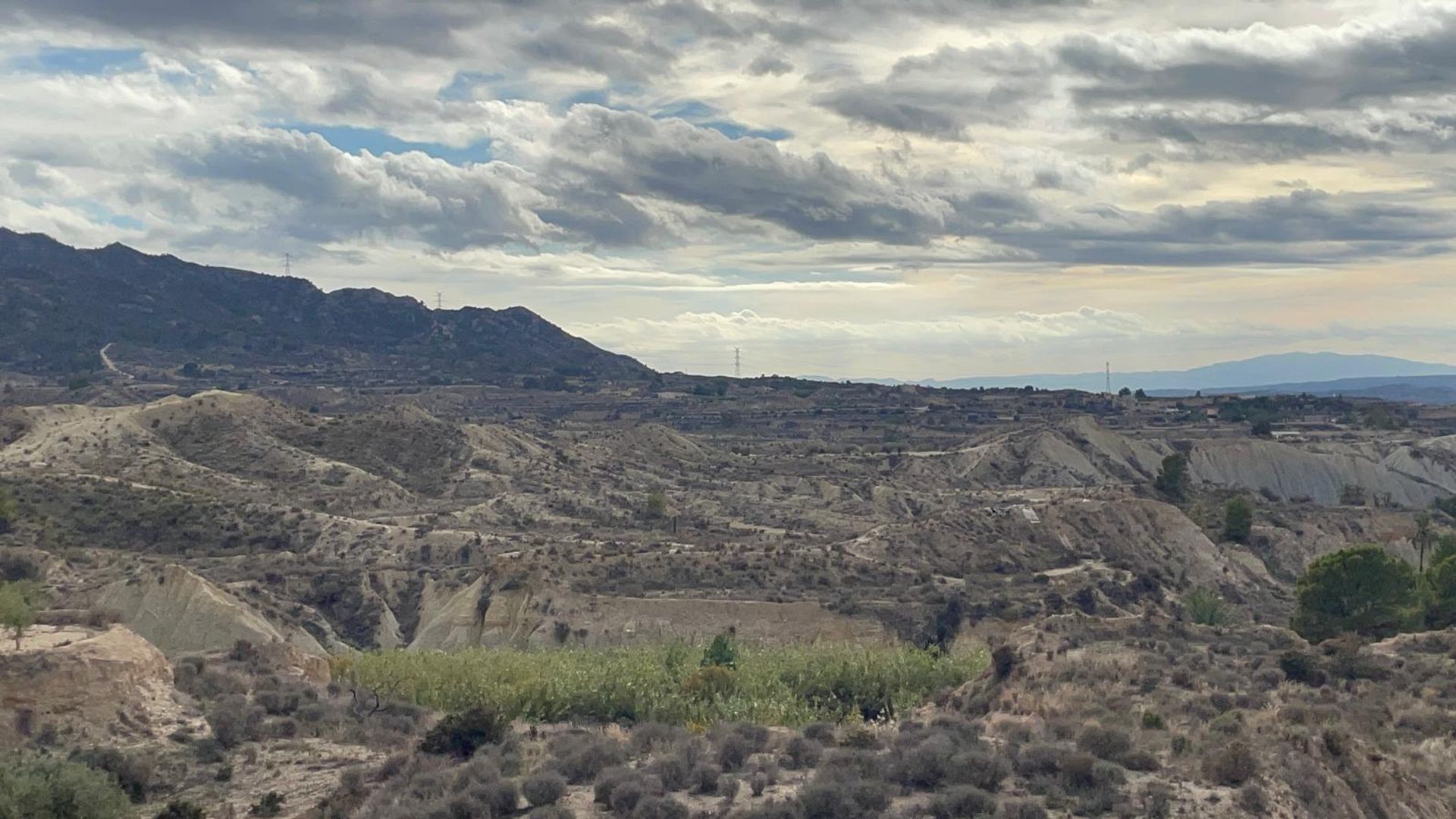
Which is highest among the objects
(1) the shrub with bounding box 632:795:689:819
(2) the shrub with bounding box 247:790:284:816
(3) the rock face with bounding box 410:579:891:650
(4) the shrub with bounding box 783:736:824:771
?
(1) the shrub with bounding box 632:795:689:819

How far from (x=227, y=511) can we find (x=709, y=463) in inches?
2291

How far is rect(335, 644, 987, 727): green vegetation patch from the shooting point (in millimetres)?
42219

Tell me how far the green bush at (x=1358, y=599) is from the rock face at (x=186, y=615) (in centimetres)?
4280

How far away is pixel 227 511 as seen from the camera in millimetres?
88062

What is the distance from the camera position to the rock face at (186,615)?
59625 mm

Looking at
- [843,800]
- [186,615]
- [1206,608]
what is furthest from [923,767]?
A: [186,615]

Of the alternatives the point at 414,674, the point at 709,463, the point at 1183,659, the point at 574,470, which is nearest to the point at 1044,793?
the point at 1183,659

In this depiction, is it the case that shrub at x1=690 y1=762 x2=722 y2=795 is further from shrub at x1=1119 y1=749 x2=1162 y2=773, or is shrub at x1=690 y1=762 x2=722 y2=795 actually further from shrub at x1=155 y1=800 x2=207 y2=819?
shrub at x1=155 y1=800 x2=207 y2=819

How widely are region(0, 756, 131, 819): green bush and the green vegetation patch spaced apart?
10.2 metres

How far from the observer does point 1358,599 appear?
187ft

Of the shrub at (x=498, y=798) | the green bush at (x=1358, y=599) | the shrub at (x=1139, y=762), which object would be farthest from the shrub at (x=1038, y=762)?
the green bush at (x=1358, y=599)

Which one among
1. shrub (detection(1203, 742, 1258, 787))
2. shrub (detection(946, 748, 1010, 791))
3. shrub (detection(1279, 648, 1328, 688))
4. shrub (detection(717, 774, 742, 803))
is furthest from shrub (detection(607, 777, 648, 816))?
shrub (detection(1279, 648, 1328, 688))

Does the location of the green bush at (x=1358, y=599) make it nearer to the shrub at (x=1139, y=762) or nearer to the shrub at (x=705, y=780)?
the shrub at (x=1139, y=762)

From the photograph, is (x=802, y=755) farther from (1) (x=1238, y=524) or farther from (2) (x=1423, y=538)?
(1) (x=1238, y=524)
